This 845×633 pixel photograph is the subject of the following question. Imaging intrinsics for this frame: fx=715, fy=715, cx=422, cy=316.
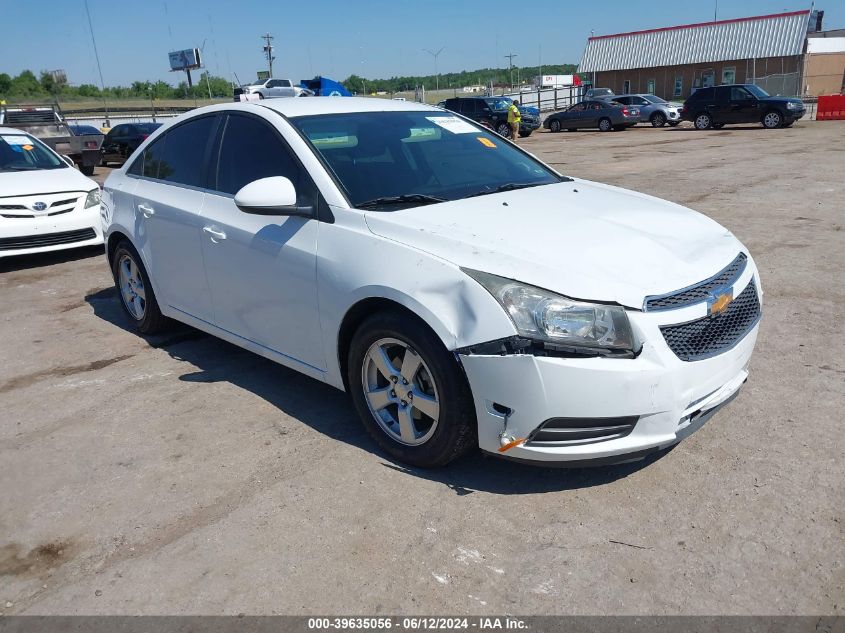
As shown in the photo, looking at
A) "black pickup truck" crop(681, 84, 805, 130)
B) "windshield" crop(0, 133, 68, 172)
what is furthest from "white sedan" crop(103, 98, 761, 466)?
"black pickup truck" crop(681, 84, 805, 130)

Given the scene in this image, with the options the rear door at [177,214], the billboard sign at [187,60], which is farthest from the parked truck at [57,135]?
the billboard sign at [187,60]

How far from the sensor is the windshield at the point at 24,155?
30.8 feet

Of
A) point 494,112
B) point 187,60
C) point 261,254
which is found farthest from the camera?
point 187,60

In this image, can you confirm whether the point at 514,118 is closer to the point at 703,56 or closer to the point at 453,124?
the point at 453,124

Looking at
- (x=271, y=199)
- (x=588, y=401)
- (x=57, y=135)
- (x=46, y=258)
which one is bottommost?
(x=46, y=258)

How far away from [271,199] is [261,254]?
43cm

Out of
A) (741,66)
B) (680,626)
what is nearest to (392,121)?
(680,626)

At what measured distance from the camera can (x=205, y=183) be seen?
14.9ft

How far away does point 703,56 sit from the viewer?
47.2m

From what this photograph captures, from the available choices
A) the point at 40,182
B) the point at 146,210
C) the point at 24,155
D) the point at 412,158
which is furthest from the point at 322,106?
the point at 24,155

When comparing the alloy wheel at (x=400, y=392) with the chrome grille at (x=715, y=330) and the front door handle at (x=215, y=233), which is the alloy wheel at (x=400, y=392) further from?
the front door handle at (x=215, y=233)

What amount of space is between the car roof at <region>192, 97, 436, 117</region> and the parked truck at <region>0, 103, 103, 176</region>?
16.2 metres

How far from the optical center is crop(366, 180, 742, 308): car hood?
9.68 feet

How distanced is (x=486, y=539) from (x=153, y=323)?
11.6 feet
